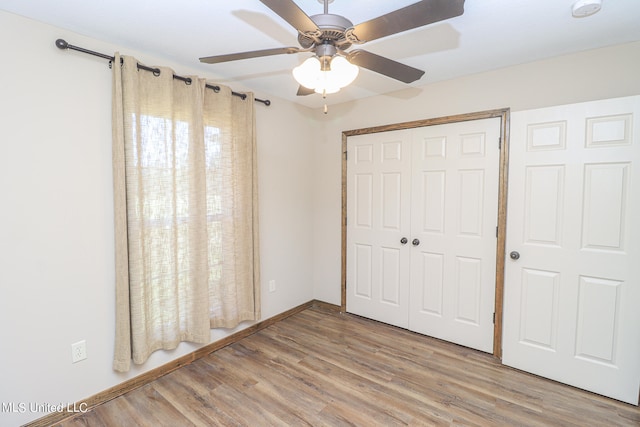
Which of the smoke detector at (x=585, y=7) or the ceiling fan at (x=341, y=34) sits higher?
the smoke detector at (x=585, y=7)

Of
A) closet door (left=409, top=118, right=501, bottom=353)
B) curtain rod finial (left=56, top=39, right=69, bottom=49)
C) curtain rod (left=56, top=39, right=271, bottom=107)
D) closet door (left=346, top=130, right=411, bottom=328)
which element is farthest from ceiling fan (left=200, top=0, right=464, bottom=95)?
closet door (left=346, top=130, right=411, bottom=328)

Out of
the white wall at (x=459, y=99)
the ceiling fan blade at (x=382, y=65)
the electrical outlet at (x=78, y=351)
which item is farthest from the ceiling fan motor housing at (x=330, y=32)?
the electrical outlet at (x=78, y=351)

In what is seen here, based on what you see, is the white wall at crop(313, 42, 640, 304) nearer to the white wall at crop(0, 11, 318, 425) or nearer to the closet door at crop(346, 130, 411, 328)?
the closet door at crop(346, 130, 411, 328)

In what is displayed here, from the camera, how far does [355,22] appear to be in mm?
1812

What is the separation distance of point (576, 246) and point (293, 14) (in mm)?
2391

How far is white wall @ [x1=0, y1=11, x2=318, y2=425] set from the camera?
1.68 metres

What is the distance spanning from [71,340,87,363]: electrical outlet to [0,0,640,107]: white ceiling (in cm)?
187

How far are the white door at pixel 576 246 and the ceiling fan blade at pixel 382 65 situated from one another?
1284 millimetres

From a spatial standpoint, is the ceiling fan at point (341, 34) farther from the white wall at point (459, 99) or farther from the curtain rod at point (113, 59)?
the white wall at point (459, 99)

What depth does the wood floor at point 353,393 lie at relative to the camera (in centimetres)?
189

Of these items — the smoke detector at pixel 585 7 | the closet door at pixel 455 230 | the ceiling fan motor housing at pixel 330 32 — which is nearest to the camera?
the ceiling fan motor housing at pixel 330 32

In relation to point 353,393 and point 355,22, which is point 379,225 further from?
point 355,22

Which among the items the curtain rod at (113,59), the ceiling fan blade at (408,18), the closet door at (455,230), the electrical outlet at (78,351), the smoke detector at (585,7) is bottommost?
the electrical outlet at (78,351)

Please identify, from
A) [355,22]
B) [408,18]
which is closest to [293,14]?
[408,18]
